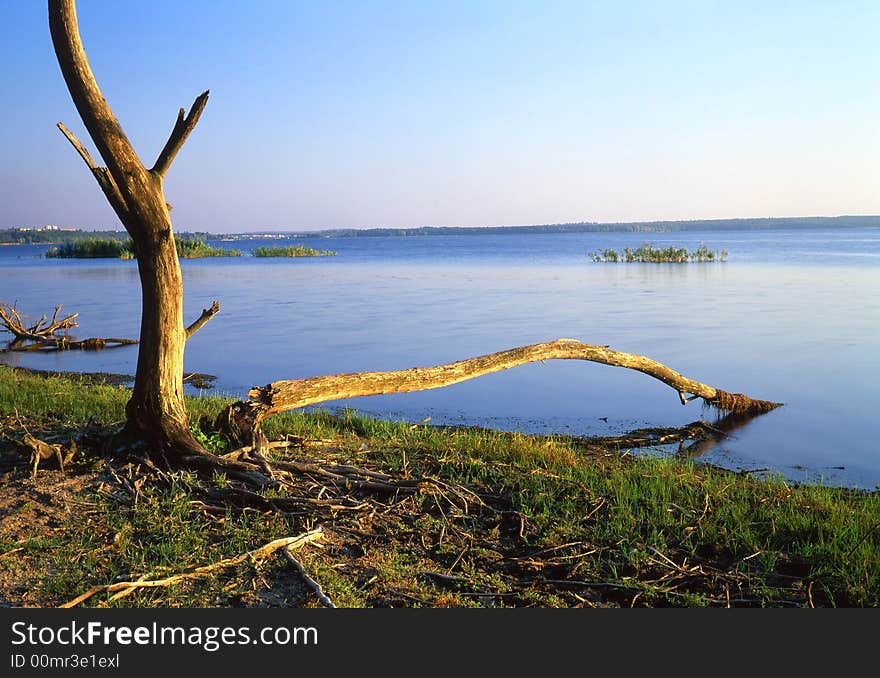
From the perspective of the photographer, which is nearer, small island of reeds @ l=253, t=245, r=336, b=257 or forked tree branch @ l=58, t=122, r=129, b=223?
forked tree branch @ l=58, t=122, r=129, b=223

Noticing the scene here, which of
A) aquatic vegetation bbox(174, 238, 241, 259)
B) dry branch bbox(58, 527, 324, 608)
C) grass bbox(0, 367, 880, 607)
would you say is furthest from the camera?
aquatic vegetation bbox(174, 238, 241, 259)

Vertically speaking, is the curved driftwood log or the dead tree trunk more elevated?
the dead tree trunk

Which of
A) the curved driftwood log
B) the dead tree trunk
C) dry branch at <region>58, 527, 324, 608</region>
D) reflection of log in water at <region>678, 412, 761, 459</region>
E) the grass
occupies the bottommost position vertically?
reflection of log in water at <region>678, 412, 761, 459</region>

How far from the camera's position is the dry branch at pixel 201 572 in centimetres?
397

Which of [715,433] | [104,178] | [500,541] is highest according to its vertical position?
[104,178]

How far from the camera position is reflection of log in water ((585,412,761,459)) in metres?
9.30

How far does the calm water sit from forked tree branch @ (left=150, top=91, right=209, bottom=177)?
5.67m

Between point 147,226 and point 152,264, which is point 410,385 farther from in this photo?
point 147,226

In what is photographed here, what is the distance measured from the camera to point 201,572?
431cm

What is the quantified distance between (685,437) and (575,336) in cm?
961

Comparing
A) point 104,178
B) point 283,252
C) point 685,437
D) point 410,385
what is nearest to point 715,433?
point 685,437

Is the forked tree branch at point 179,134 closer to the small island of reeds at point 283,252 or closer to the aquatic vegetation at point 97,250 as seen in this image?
the aquatic vegetation at point 97,250

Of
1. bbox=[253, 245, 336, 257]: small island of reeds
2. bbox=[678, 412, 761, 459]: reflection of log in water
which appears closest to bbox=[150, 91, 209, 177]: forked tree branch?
bbox=[678, 412, 761, 459]: reflection of log in water

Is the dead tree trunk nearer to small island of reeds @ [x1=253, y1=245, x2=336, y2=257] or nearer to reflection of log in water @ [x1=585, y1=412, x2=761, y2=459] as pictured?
reflection of log in water @ [x1=585, y1=412, x2=761, y2=459]
